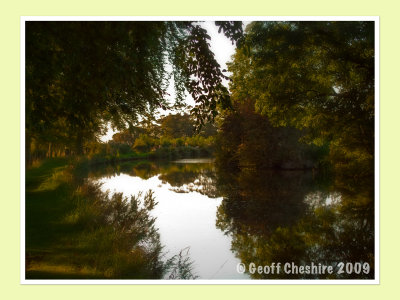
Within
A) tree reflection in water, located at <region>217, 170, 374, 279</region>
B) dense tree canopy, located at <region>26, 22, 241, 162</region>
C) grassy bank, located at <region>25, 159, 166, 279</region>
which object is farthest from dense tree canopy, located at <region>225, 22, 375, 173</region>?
grassy bank, located at <region>25, 159, 166, 279</region>

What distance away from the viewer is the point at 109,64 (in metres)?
3.09

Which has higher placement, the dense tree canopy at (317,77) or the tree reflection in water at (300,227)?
the dense tree canopy at (317,77)

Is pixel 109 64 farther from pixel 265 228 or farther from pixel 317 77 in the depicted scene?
pixel 317 77

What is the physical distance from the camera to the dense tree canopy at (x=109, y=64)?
3117 millimetres

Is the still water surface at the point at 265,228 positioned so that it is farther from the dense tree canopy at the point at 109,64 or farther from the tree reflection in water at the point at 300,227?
the dense tree canopy at the point at 109,64

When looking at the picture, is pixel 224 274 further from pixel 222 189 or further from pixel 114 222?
pixel 222 189

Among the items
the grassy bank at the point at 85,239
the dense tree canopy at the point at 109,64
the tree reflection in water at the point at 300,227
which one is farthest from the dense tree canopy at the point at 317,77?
the grassy bank at the point at 85,239

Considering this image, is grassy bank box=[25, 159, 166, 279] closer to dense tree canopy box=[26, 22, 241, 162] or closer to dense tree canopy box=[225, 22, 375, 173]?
dense tree canopy box=[26, 22, 241, 162]

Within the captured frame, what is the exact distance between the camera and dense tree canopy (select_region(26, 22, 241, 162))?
3.12m

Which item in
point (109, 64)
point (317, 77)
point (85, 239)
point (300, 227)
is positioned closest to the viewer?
point (109, 64)

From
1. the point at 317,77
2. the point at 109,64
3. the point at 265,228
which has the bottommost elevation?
the point at 265,228

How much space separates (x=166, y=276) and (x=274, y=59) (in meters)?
6.24

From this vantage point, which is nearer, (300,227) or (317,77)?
(300,227)

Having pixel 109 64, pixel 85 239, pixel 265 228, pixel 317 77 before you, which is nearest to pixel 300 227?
pixel 265 228
